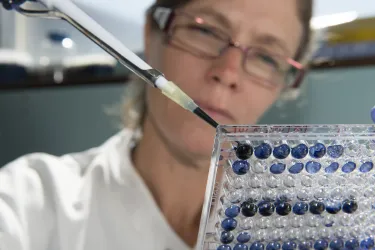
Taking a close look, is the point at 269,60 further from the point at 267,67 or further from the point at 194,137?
the point at 194,137

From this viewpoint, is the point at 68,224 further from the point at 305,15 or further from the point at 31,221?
the point at 305,15

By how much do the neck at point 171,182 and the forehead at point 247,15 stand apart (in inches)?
6.6

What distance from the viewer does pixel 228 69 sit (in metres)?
0.46

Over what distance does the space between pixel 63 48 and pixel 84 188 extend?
30cm

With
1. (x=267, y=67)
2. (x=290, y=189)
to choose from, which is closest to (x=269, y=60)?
(x=267, y=67)

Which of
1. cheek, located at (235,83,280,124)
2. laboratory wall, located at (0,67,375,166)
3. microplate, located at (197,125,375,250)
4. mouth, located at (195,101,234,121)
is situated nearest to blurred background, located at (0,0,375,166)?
laboratory wall, located at (0,67,375,166)

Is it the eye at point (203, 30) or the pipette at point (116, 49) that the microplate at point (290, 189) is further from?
the eye at point (203, 30)

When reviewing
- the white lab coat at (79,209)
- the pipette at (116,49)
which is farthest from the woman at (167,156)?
the pipette at (116,49)

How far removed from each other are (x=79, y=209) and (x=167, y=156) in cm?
13

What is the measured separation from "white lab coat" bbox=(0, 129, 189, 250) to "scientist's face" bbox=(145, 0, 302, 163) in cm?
8

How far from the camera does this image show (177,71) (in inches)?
18.8

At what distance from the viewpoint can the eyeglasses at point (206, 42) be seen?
1.61 feet

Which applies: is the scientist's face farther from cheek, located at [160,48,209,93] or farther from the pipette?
the pipette

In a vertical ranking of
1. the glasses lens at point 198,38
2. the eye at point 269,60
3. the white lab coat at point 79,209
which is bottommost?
the white lab coat at point 79,209
